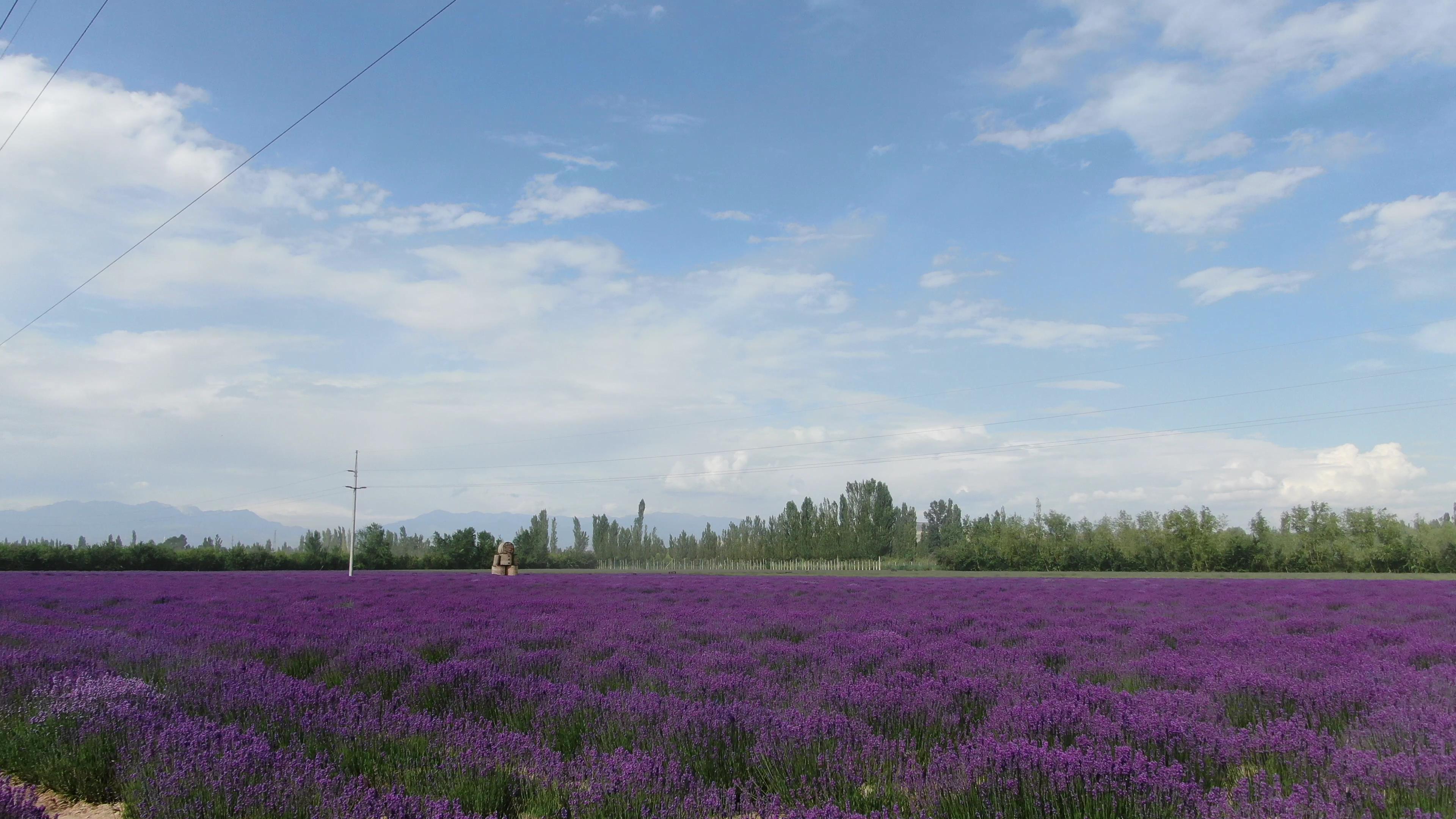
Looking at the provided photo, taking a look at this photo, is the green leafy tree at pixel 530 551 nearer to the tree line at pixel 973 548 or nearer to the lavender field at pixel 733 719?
the tree line at pixel 973 548

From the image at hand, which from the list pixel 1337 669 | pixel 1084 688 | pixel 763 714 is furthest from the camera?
pixel 1337 669

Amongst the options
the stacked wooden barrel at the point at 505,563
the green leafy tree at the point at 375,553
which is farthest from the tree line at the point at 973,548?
the stacked wooden barrel at the point at 505,563

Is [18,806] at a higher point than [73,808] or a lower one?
higher

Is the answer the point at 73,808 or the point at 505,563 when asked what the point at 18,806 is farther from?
the point at 505,563

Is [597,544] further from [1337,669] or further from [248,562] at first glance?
[1337,669]

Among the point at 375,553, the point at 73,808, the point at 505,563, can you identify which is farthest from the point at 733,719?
the point at 375,553

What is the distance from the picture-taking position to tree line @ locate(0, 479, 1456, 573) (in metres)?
44.4

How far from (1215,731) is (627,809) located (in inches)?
119

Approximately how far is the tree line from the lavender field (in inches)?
1657

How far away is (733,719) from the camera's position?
444 centimetres

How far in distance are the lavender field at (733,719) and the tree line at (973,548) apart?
42078 millimetres

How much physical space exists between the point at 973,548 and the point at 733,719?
5655 centimetres

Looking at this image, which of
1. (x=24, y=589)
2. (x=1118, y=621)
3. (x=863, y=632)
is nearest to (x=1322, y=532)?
(x=1118, y=621)

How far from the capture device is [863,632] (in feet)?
30.9
